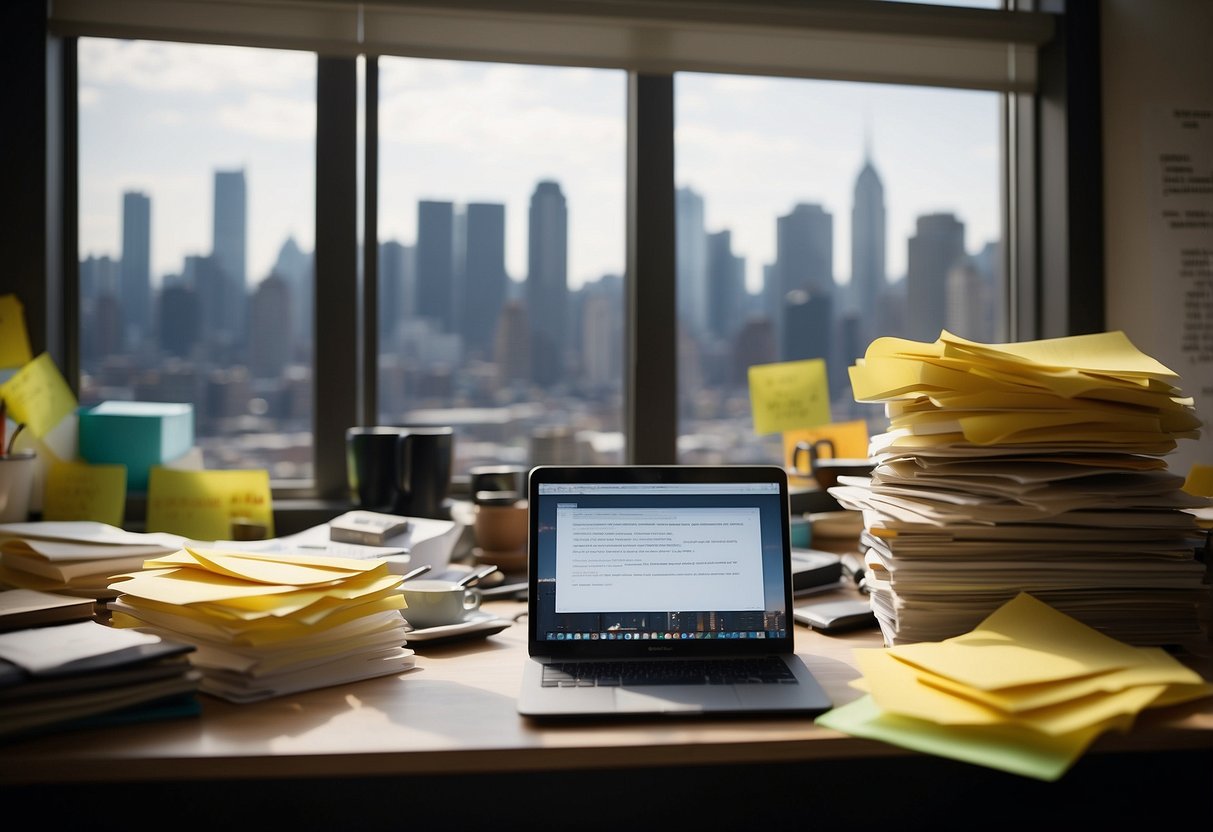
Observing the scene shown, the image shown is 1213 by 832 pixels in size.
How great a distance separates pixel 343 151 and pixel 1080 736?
1399 millimetres

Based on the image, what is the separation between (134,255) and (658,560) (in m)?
1.12

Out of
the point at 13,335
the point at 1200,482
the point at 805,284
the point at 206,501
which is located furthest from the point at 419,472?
the point at 1200,482

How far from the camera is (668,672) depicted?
36.3 inches

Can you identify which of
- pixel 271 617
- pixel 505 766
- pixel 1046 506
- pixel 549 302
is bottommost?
pixel 505 766

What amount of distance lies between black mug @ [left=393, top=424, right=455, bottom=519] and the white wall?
125cm

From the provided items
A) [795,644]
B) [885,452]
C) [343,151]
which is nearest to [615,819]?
[795,644]

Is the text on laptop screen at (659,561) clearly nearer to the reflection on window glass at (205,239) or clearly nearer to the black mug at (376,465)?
the black mug at (376,465)

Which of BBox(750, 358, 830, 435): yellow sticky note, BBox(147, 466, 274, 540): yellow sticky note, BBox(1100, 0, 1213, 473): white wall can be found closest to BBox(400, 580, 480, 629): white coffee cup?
BBox(147, 466, 274, 540): yellow sticky note

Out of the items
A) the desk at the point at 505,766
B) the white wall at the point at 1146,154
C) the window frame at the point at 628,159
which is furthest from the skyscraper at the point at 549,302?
the white wall at the point at 1146,154

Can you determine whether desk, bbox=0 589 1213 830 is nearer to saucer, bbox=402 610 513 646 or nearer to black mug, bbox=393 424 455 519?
saucer, bbox=402 610 513 646

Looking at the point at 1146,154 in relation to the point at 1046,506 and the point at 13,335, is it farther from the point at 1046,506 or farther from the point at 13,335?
the point at 13,335

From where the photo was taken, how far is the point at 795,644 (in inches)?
41.7

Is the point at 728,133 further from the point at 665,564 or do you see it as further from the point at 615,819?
the point at 615,819

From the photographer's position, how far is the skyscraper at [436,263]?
5.16ft
